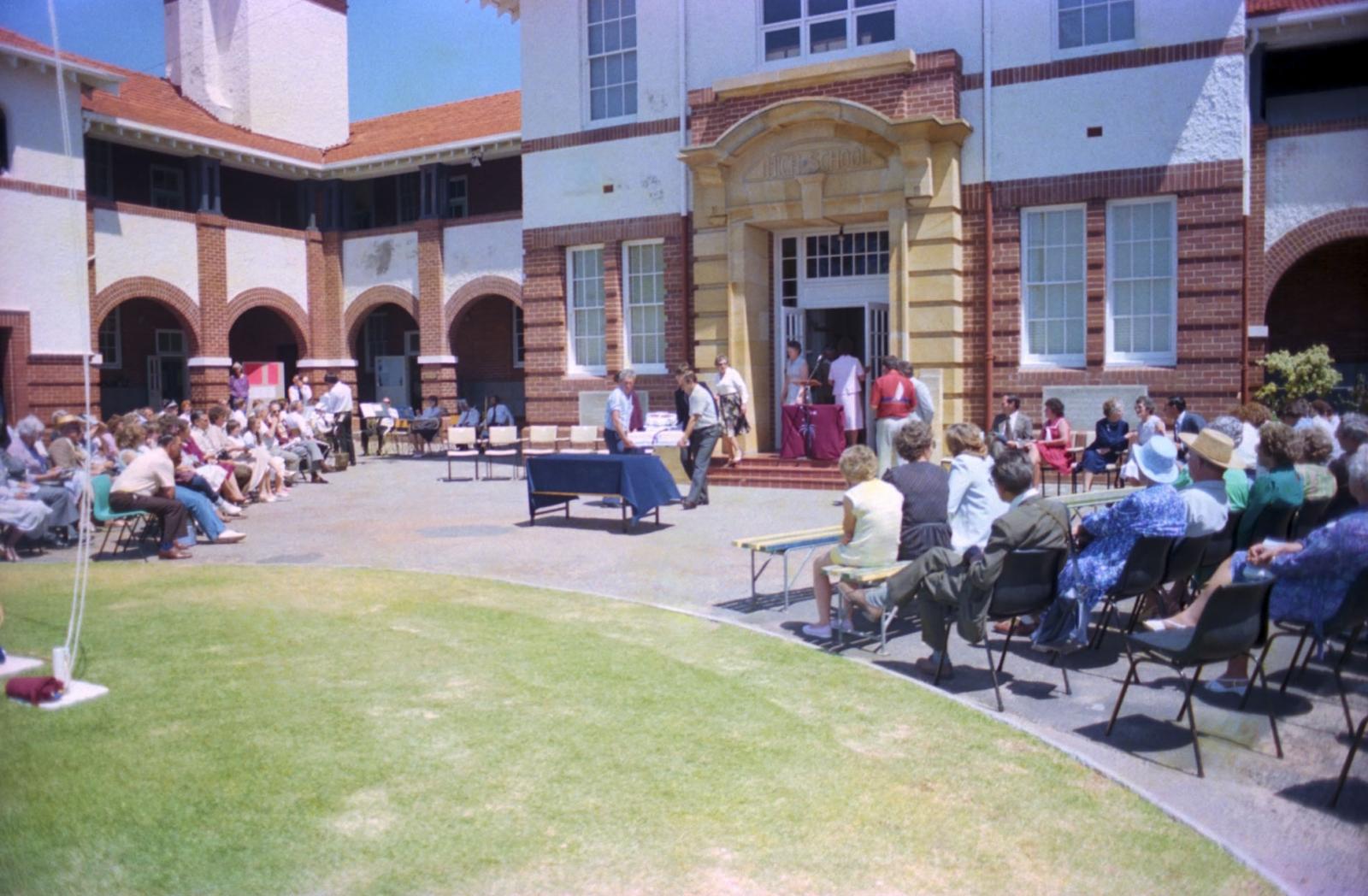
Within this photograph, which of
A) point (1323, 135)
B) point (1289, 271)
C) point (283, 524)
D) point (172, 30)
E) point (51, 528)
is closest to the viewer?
point (51, 528)

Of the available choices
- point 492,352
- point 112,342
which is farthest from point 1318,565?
point 112,342

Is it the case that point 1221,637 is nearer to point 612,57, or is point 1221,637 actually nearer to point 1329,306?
point 1329,306

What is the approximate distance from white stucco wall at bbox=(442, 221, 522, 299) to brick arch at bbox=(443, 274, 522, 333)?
3.6 inches

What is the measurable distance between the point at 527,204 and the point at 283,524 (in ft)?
27.5

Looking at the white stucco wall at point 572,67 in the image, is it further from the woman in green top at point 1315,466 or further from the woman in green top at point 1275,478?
the woman in green top at point 1275,478

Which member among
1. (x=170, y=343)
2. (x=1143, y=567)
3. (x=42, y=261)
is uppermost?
(x=170, y=343)

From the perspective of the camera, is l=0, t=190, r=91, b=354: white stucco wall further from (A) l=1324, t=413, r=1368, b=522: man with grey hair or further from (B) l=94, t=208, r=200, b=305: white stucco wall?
(B) l=94, t=208, r=200, b=305: white stucco wall

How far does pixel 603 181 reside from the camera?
18.3 meters

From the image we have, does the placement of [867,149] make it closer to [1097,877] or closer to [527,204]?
[527,204]

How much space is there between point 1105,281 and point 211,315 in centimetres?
1756

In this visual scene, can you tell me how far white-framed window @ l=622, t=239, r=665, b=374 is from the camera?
18188mm

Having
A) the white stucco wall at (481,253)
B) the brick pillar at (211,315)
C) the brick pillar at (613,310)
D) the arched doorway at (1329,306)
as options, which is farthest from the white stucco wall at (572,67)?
the arched doorway at (1329,306)

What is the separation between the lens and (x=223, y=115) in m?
21.5

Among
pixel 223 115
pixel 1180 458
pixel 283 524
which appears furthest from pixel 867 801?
pixel 223 115
